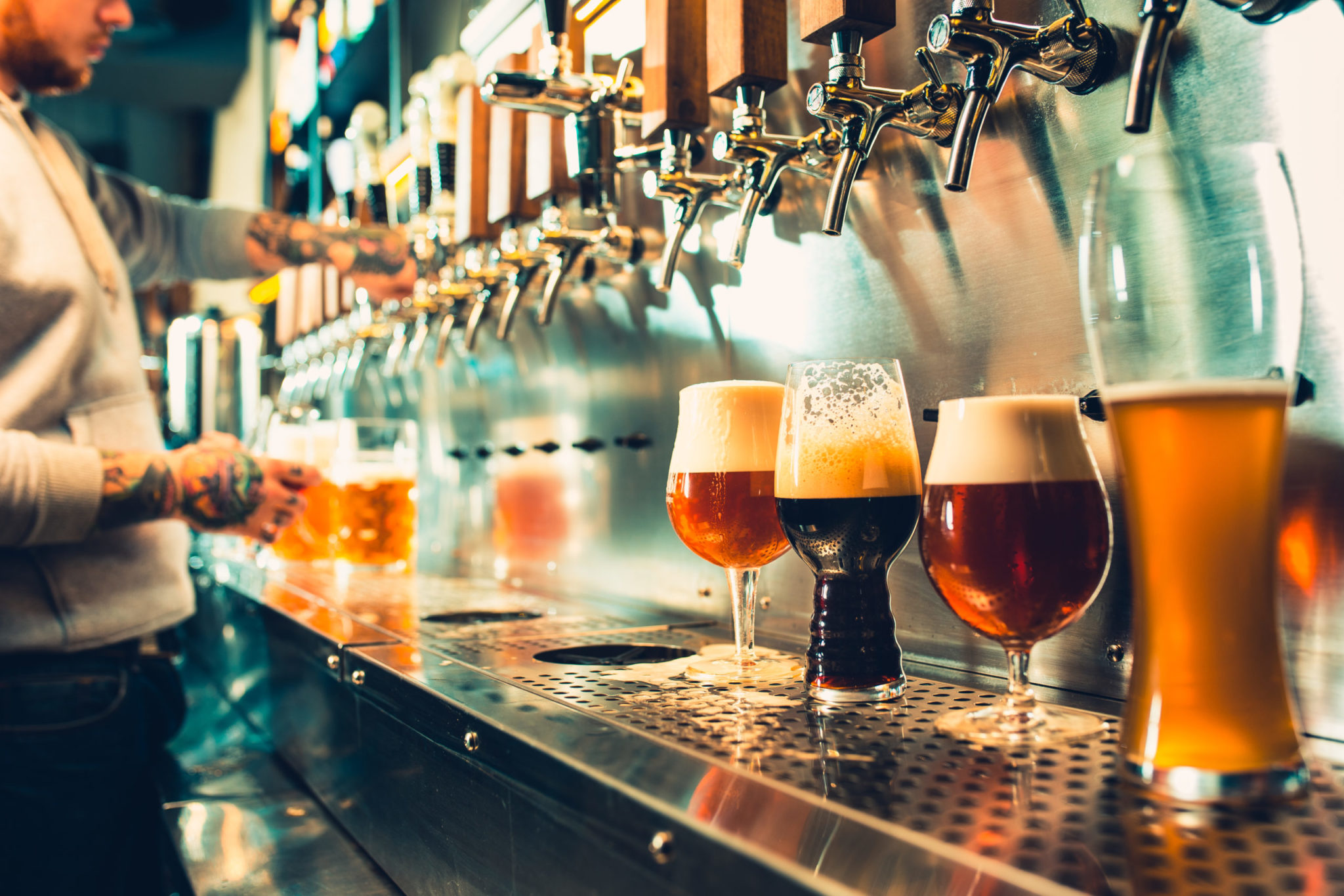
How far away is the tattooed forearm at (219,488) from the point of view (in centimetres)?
141

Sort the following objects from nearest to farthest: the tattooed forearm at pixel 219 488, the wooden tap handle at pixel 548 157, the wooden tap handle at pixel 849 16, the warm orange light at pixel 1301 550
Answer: the warm orange light at pixel 1301 550, the wooden tap handle at pixel 849 16, the tattooed forearm at pixel 219 488, the wooden tap handle at pixel 548 157

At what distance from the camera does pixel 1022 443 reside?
658mm

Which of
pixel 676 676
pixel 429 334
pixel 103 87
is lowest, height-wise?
pixel 676 676

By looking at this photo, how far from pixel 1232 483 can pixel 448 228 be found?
172 cm

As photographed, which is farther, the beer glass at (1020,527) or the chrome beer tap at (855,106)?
the chrome beer tap at (855,106)

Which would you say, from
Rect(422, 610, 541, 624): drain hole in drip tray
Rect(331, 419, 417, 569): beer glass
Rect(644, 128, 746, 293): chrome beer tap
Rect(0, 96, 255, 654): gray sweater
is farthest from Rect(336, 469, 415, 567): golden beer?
Rect(644, 128, 746, 293): chrome beer tap

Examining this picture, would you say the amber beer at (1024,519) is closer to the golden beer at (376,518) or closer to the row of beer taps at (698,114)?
the row of beer taps at (698,114)

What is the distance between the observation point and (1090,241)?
1.82ft

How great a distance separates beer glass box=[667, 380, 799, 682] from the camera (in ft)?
2.93

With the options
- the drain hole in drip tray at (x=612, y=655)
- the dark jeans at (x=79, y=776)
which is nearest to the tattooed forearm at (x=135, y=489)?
the dark jeans at (x=79, y=776)

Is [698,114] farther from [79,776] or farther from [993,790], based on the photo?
[79,776]

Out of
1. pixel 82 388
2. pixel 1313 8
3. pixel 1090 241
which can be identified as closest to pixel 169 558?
pixel 82 388

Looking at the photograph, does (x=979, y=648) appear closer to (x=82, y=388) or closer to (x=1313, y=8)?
(x=1313, y=8)

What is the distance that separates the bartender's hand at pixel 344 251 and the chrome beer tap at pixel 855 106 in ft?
4.50
